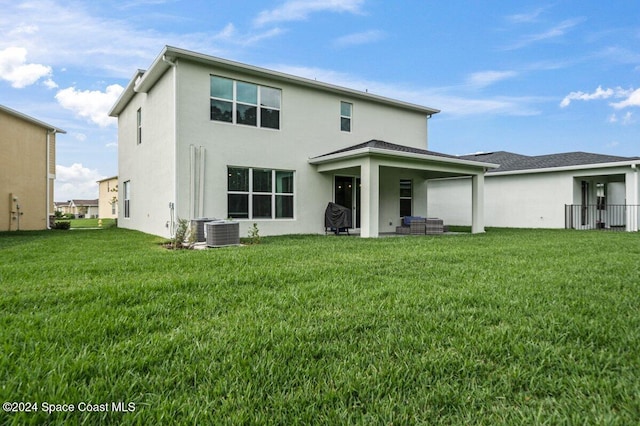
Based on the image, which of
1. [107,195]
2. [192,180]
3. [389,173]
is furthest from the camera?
[107,195]

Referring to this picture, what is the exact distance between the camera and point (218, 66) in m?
10.8

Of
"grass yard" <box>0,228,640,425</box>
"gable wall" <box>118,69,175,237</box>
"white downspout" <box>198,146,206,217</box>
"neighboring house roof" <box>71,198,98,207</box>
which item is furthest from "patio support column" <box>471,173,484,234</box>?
"neighboring house roof" <box>71,198,98,207</box>

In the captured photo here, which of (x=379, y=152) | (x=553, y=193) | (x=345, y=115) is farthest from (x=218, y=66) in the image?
(x=553, y=193)

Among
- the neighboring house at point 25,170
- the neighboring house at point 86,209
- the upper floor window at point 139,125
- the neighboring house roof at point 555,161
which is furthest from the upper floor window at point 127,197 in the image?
the neighboring house at point 86,209

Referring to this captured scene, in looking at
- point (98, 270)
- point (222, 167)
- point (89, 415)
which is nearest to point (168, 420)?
point (89, 415)

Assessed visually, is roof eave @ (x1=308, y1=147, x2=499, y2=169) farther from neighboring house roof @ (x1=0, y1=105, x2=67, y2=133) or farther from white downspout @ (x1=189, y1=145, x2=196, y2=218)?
neighboring house roof @ (x1=0, y1=105, x2=67, y2=133)

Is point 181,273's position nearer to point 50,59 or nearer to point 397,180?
point 397,180

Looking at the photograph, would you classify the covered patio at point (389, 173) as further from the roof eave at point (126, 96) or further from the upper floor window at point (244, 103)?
the roof eave at point (126, 96)

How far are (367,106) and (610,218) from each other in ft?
49.6

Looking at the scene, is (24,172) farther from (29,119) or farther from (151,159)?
(151,159)

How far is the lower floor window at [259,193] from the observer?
11211 millimetres

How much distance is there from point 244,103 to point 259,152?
1.61m

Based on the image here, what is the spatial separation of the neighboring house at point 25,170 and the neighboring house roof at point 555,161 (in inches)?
771

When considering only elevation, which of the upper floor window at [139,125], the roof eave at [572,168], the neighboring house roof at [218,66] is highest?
the neighboring house roof at [218,66]
